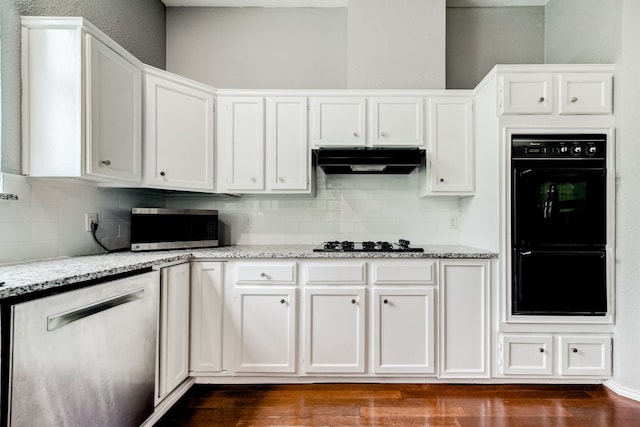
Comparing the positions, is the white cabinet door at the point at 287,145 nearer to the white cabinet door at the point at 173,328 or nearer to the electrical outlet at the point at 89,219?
the white cabinet door at the point at 173,328

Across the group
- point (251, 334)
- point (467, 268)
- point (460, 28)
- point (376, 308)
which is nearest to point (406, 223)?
point (467, 268)

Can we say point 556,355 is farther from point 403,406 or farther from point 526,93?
point 526,93

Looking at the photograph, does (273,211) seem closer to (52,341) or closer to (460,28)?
(52,341)

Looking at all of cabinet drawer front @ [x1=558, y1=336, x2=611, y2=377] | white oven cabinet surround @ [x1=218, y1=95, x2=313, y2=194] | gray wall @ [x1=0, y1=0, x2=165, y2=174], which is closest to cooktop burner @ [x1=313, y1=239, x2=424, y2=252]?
white oven cabinet surround @ [x1=218, y1=95, x2=313, y2=194]

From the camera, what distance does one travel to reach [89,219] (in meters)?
2.10

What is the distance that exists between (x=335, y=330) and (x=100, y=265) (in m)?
1.46

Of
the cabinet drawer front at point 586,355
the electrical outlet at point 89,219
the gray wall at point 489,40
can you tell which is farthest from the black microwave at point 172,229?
the cabinet drawer front at point 586,355

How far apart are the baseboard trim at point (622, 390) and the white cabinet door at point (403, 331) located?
1.17 meters

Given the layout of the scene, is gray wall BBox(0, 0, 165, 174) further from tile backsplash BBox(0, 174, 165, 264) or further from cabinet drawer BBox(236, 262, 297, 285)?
cabinet drawer BBox(236, 262, 297, 285)

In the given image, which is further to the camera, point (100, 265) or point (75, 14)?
point (75, 14)

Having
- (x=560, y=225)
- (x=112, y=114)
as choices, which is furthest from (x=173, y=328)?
(x=560, y=225)

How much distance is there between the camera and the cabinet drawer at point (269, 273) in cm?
224

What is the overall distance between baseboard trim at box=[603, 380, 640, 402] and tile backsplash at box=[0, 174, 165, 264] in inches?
139

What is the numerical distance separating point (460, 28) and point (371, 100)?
1248 millimetres
